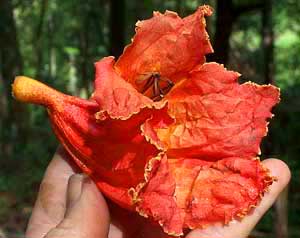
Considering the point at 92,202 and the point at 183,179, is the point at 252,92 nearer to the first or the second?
the point at 183,179

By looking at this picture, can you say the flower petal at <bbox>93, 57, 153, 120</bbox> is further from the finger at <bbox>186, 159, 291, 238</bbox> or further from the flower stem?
the finger at <bbox>186, 159, 291, 238</bbox>

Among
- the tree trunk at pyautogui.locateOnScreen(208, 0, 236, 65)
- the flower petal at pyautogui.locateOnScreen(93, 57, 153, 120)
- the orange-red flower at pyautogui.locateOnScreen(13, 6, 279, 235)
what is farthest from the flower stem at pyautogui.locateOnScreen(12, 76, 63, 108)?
the tree trunk at pyautogui.locateOnScreen(208, 0, 236, 65)

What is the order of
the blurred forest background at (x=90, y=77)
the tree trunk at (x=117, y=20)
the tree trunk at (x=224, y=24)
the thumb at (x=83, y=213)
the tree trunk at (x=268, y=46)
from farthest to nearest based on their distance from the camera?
1. the tree trunk at (x=268, y=46)
2. the tree trunk at (x=117, y=20)
3. the blurred forest background at (x=90, y=77)
4. the tree trunk at (x=224, y=24)
5. the thumb at (x=83, y=213)

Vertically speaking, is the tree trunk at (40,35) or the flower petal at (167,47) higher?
the flower petal at (167,47)

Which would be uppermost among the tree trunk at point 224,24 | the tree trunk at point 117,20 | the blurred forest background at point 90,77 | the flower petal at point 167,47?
the flower petal at point 167,47

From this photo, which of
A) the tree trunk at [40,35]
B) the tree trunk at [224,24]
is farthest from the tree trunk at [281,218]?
the tree trunk at [40,35]

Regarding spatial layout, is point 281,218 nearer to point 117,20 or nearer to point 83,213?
point 83,213

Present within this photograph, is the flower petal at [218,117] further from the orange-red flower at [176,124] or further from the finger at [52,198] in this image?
the finger at [52,198]

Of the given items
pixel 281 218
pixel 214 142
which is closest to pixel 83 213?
pixel 214 142
